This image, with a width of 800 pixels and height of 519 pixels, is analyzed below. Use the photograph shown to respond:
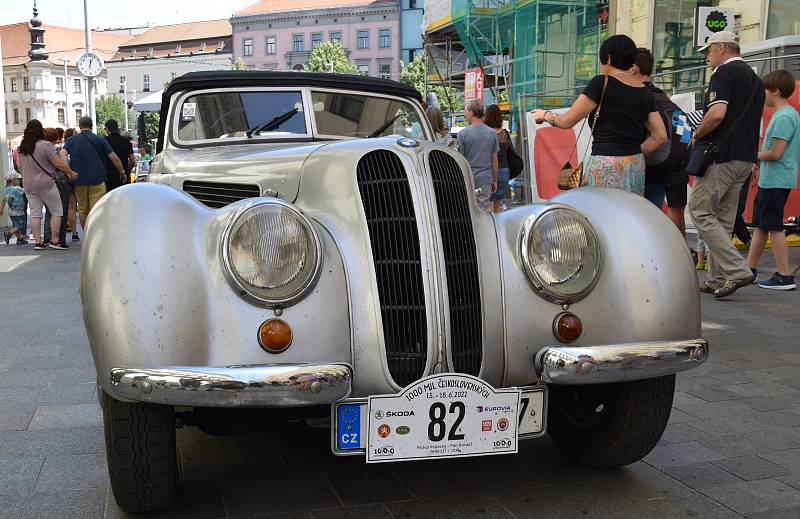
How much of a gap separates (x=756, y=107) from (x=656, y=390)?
430 cm

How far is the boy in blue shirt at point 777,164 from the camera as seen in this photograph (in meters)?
7.05

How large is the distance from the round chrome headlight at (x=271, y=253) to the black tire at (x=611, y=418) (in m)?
1.07

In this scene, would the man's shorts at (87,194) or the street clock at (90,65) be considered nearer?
the man's shorts at (87,194)

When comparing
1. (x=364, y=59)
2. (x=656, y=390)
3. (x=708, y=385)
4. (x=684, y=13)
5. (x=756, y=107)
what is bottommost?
(x=708, y=385)

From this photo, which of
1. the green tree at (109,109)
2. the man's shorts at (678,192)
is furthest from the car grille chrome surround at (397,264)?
the green tree at (109,109)

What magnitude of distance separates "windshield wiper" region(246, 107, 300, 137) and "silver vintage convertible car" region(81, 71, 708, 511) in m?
1.38

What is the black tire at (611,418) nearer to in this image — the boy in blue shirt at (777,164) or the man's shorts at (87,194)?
the boy in blue shirt at (777,164)

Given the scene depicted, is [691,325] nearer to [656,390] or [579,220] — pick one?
[656,390]

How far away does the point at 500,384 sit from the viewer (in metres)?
2.89

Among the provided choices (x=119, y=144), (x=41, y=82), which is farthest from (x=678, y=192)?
(x=41, y=82)

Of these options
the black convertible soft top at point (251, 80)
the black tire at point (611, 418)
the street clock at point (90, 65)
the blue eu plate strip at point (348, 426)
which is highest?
the street clock at point (90, 65)

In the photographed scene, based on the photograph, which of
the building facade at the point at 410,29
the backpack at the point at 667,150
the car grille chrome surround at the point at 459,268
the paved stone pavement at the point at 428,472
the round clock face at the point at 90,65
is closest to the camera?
the car grille chrome surround at the point at 459,268

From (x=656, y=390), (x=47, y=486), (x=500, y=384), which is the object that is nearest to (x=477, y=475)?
(x=500, y=384)

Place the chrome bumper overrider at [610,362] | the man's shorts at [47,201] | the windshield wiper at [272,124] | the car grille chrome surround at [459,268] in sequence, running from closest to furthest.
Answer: the chrome bumper overrider at [610,362], the car grille chrome surround at [459,268], the windshield wiper at [272,124], the man's shorts at [47,201]
